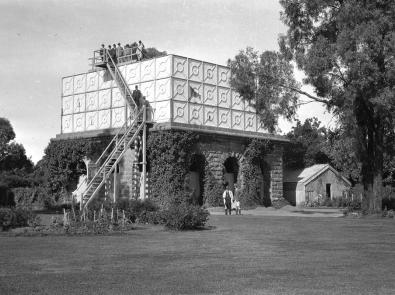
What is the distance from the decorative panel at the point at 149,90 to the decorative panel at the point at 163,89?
285 millimetres

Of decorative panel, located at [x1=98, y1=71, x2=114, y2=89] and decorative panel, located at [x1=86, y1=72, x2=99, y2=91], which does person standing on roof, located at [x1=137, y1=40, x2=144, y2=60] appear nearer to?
decorative panel, located at [x1=98, y1=71, x2=114, y2=89]

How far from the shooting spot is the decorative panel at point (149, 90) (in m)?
34.2

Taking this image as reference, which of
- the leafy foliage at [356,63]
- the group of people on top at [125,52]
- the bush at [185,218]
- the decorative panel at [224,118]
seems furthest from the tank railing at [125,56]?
the bush at [185,218]

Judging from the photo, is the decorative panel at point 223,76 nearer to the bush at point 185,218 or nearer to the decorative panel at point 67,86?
the decorative panel at point 67,86

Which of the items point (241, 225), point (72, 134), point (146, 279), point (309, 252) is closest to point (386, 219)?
point (241, 225)

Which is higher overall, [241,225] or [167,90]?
[167,90]

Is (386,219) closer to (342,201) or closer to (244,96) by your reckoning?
(244,96)

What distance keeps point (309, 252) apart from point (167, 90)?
2222 centimetres

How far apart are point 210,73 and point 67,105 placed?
1014 centimetres

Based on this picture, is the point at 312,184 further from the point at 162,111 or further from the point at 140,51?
the point at 140,51

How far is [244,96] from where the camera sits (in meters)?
28.3

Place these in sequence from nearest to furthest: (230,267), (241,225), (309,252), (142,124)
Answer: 1. (230,267)
2. (309,252)
3. (241,225)
4. (142,124)

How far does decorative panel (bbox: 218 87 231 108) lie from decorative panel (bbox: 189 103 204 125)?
1755mm

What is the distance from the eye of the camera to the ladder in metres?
30.9
